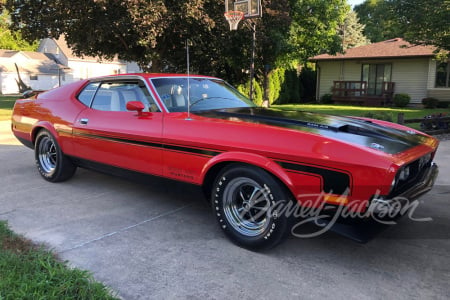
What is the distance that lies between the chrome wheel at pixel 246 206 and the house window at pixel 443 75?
70.6 feet

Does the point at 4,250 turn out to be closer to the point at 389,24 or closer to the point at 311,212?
the point at 311,212

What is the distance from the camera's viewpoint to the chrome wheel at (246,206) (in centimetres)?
314

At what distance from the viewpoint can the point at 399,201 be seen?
277cm

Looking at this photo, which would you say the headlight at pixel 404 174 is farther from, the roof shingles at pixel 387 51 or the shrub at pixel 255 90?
the roof shingles at pixel 387 51

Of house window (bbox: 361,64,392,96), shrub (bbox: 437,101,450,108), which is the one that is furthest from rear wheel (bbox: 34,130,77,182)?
house window (bbox: 361,64,392,96)

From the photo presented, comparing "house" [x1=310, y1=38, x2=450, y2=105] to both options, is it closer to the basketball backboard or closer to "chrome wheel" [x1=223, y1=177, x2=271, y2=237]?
the basketball backboard

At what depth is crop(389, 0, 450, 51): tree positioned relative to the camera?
1100 centimetres

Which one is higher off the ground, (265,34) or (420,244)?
(265,34)

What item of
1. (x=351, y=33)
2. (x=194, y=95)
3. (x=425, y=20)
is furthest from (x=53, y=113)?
(x=351, y=33)

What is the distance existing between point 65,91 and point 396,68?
21216 millimetres

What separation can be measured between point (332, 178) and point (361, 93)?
21.5 metres

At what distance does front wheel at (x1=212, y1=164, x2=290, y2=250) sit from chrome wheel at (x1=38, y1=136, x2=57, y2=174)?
3052mm

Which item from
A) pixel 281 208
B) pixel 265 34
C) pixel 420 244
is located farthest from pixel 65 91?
pixel 265 34

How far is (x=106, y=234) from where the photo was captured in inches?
140
